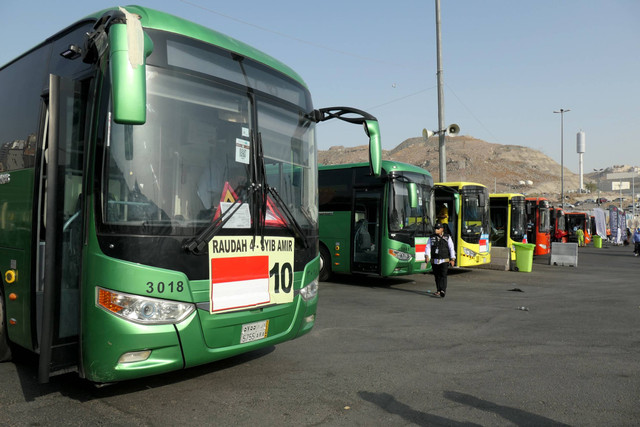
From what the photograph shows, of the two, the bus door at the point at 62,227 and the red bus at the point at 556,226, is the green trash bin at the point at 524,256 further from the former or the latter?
the bus door at the point at 62,227

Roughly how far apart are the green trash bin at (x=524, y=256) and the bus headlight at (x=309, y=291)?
1490 centimetres

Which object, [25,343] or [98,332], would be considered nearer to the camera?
[98,332]

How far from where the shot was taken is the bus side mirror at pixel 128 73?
354 centimetres

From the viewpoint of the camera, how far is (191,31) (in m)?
4.62

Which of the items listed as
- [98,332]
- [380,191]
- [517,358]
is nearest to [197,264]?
[98,332]

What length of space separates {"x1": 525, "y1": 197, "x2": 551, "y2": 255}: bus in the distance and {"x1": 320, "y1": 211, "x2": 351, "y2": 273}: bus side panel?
571 inches

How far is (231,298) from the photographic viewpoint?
180 inches

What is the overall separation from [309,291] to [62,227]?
2472 mm

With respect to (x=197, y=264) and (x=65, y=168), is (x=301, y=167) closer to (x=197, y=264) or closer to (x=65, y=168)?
(x=197, y=264)

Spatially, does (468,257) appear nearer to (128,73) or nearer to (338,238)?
(338,238)

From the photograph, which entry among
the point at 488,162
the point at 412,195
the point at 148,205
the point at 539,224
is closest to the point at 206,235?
the point at 148,205

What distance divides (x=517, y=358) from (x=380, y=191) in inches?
292

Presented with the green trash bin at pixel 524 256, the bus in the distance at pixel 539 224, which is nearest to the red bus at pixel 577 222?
the bus in the distance at pixel 539 224

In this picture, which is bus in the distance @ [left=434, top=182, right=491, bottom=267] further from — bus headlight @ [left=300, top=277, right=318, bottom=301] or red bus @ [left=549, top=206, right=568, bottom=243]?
red bus @ [left=549, top=206, right=568, bottom=243]
